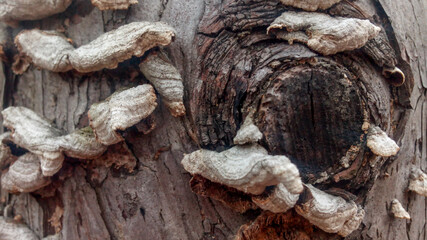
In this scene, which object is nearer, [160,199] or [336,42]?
[336,42]

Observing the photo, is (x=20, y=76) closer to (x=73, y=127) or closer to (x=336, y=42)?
(x=73, y=127)

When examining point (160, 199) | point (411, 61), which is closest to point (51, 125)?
point (160, 199)

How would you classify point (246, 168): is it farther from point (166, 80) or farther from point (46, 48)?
point (46, 48)

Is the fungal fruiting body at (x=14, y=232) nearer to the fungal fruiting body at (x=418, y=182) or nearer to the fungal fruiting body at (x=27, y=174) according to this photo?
the fungal fruiting body at (x=27, y=174)

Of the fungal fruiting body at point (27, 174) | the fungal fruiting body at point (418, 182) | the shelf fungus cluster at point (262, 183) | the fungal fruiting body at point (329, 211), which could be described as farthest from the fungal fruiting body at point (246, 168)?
the fungal fruiting body at point (418, 182)

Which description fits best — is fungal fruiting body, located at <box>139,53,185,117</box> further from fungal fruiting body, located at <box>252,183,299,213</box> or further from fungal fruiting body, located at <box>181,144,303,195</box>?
fungal fruiting body, located at <box>252,183,299,213</box>

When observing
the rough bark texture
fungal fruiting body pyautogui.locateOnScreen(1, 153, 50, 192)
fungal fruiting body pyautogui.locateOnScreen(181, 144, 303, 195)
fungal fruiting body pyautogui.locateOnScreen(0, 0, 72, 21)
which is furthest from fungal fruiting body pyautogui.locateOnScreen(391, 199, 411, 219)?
fungal fruiting body pyautogui.locateOnScreen(0, 0, 72, 21)
